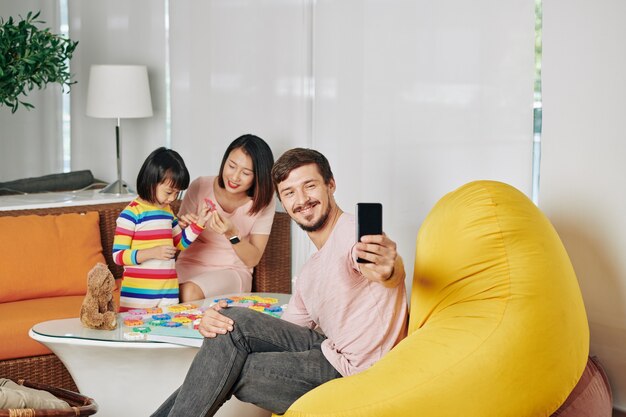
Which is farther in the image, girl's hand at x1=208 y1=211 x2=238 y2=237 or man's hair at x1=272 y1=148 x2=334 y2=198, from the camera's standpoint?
girl's hand at x1=208 y1=211 x2=238 y2=237

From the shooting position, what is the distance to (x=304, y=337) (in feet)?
8.14

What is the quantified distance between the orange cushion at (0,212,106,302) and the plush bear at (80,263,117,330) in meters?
0.83

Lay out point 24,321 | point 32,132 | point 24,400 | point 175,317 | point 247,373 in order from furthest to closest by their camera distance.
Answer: point 32,132, point 24,321, point 175,317, point 247,373, point 24,400

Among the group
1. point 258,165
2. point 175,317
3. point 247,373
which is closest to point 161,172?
point 258,165

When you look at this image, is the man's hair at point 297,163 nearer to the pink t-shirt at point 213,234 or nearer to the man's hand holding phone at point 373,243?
the man's hand holding phone at point 373,243

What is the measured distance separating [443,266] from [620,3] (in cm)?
83

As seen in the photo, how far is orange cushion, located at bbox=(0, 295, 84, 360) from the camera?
10.4 feet

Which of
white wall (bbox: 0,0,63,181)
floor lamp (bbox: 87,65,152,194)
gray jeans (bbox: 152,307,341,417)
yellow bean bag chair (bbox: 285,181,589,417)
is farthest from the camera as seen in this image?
white wall (bbox: 0,0,63,181)

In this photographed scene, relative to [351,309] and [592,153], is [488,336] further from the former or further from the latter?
[592,153]

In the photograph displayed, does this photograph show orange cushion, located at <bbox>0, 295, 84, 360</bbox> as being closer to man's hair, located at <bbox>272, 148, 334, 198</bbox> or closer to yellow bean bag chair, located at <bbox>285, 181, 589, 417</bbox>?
man's hair, located at <bbox>272, 148, 334, 198</bbox>

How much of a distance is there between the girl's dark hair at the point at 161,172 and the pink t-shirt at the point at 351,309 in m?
0.93

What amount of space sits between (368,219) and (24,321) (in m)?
1.69

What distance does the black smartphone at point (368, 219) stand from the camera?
202 centimetres

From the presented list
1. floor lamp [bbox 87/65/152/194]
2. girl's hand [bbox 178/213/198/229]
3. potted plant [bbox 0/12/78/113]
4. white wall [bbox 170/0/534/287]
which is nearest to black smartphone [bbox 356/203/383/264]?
white wall [bbox 170/0/534/287]
